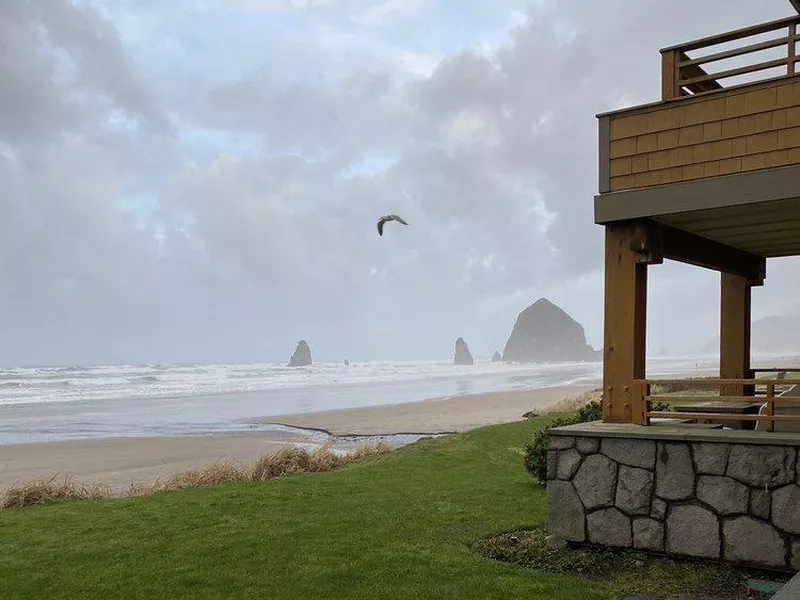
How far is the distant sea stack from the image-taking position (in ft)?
548

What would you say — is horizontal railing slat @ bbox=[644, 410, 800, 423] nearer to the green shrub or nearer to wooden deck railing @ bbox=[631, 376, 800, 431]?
wooden deck railing @ bbox=[631, 376, 800, 431]

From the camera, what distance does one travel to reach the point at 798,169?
7.20m

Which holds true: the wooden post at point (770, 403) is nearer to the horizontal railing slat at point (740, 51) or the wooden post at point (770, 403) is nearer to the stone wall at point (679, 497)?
the stone wall at point (679, 497)

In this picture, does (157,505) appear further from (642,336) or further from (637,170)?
(637,170)

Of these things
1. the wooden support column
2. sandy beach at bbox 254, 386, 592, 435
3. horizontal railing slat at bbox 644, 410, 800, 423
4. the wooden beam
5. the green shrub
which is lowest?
sandy beach at bbox 254, 386, 592, 435

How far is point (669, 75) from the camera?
806 cm

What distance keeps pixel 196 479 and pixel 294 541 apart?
17.6ft

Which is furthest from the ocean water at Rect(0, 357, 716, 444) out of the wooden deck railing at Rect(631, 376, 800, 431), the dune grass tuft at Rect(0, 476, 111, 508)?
the wooden deck railing at Rect(631, 376, 800, 431)

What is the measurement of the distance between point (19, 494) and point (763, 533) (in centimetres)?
1072

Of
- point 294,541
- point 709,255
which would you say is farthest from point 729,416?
point 294,541

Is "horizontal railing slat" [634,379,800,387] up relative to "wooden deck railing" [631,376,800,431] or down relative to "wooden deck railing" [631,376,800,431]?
up

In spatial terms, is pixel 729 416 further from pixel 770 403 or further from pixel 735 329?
pixel 735 329

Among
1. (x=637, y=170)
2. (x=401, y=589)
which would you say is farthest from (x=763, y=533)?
(x=637, y=170)

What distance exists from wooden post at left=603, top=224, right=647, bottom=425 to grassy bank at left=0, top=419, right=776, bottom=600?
197 centimetres
